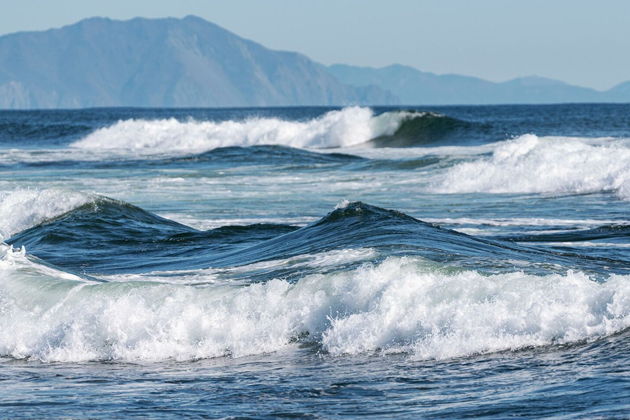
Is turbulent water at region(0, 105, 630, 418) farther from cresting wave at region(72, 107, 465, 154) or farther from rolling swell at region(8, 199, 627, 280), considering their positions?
cresting wave at region(72, 107, 465, 154)

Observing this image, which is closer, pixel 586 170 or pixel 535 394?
pixel 535 394

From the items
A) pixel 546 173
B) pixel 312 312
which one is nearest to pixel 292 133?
pixel 546 173

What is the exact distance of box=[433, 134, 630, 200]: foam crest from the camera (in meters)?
25.6

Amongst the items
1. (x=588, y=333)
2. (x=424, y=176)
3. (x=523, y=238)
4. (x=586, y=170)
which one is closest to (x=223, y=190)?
(x=424, y=176)

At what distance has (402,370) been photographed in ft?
28.1

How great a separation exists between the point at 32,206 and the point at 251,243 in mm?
5967

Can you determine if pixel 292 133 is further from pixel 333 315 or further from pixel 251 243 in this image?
pixel 333 315

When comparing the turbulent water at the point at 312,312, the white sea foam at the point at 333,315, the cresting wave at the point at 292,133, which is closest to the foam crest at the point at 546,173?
the turbulent water at the point at 312,312

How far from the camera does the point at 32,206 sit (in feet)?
65.9

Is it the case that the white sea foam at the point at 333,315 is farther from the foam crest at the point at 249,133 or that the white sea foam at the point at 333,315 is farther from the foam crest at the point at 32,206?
the foam crest at the point at 249,133

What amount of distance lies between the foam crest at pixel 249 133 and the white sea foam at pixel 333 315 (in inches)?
1794

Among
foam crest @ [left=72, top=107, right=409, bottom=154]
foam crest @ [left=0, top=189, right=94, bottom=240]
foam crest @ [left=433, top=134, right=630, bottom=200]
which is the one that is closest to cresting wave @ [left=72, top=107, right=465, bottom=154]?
foam crest @ [left=72, top=107, right=409, bottom=154]

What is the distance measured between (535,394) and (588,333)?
170 cm

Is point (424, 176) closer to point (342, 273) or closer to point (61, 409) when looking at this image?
point (342, 273)
